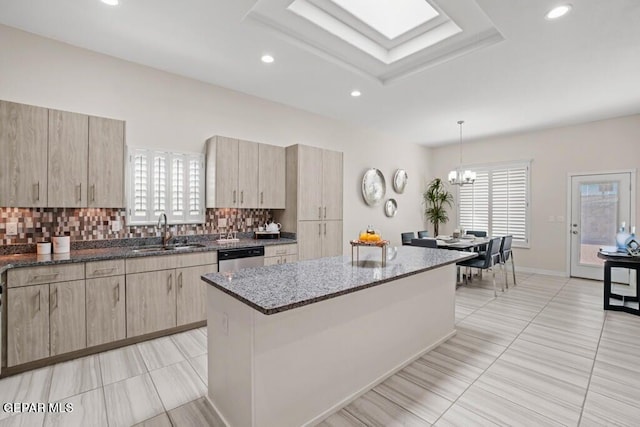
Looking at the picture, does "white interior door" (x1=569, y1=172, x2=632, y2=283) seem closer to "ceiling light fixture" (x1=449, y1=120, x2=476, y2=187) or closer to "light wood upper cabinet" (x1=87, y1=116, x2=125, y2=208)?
"ceiling light fixture" (x1=449, y1=120, x2=476, y2=187)

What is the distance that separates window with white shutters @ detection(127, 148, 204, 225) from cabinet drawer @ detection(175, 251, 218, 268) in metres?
0.66

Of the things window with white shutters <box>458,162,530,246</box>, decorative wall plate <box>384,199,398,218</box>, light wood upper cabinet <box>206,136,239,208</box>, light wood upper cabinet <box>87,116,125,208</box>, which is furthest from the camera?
decorative wall plate <box>384,199,398,218</box>

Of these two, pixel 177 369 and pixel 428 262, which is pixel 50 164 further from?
pixel 428 262

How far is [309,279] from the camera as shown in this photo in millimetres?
1968

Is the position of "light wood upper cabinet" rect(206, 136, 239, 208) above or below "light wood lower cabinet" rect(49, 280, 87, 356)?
above

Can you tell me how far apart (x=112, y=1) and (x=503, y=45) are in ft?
11.6

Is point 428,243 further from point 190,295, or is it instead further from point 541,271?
point 190,295

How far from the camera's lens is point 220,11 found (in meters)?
2.51

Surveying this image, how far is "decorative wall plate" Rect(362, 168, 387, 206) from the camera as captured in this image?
5977 millimetres

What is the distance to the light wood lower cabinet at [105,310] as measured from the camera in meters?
2.66

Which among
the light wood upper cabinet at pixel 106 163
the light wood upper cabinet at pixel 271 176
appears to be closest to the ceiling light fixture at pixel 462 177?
the light wood upper cabinet at pixel 271 176

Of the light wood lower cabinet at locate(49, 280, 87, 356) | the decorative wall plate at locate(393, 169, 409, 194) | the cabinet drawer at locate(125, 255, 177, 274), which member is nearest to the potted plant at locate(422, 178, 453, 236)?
the decorative wall plate at locate(393, 169, 409, 194)

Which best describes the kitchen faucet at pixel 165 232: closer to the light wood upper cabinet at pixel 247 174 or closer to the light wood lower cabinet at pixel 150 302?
the light wood lower cabinet at pixel 150 302

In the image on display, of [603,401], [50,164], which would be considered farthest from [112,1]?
[603,401]
